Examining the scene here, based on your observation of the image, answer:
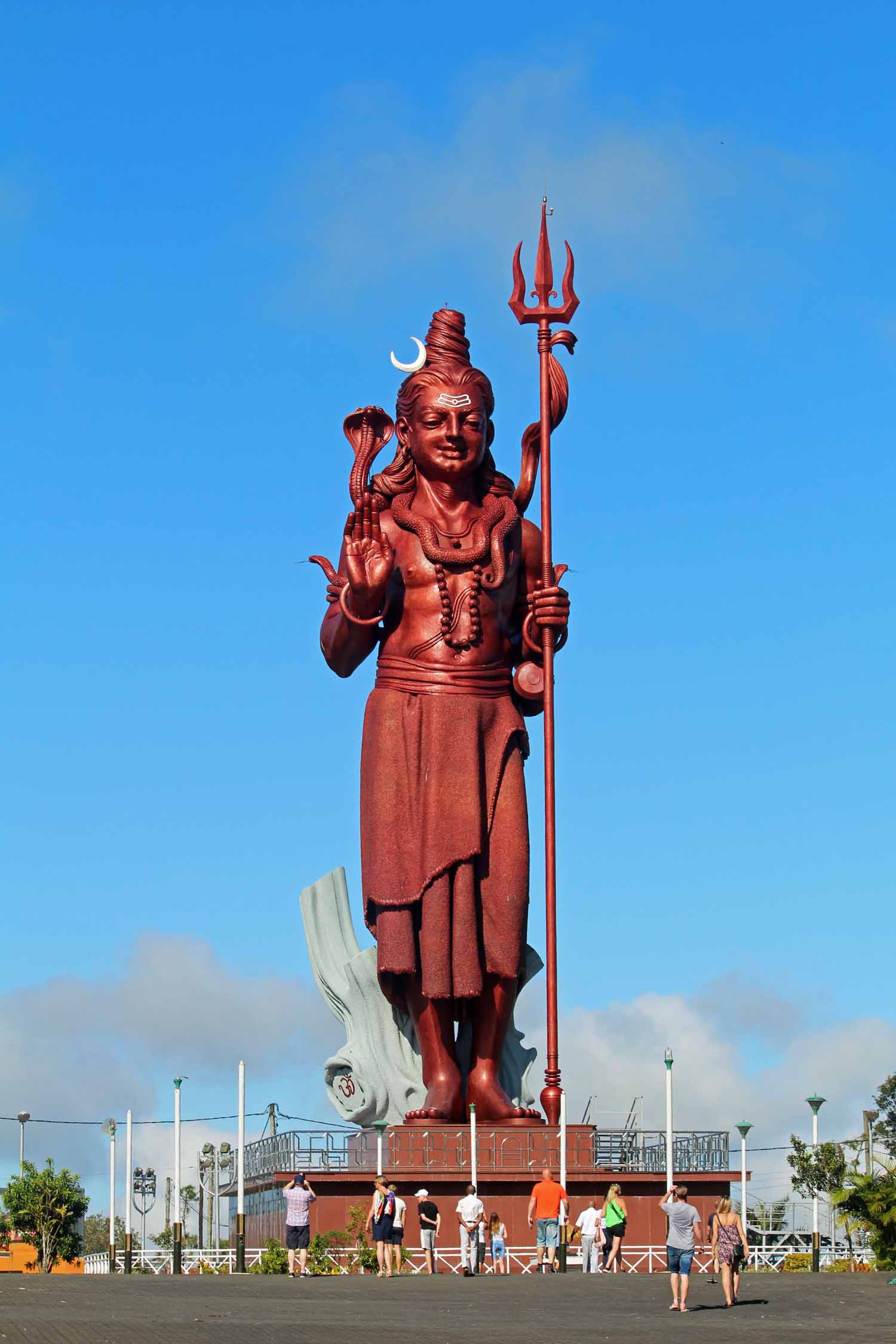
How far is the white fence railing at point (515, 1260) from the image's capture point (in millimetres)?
24156

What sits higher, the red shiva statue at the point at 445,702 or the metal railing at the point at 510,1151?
the red shiva statue at the point at 445,702

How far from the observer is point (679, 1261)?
18.7 m

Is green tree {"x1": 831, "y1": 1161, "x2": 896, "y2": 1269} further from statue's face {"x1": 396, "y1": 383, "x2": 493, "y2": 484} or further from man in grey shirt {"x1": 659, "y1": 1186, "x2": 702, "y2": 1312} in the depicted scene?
statue's face {"x1": 396, "y1": 383, "x2": 493, "y2": 484}

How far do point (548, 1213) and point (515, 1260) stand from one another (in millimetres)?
2427

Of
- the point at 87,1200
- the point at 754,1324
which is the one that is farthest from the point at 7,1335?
the point at 87,1200

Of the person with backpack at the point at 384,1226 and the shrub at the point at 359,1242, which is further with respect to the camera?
the shrub at the point at 359,1242

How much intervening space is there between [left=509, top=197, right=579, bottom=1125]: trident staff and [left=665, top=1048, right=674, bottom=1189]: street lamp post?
4.22 feet

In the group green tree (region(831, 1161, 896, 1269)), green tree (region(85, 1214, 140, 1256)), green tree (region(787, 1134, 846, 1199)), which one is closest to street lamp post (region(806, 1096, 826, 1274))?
green tree (region(831, 1161, 896, 1269))

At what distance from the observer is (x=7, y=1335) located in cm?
1600

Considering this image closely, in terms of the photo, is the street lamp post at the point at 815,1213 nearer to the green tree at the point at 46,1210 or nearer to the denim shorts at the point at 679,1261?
the denim shorts at the point at 679,1261

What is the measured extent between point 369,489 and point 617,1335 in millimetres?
13263

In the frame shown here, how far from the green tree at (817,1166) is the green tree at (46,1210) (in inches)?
512

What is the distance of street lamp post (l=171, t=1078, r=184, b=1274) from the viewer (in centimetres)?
2534

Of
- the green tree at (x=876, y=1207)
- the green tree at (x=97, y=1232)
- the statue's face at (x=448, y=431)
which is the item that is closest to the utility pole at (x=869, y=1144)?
the green tree at (x=876, y=1207)
